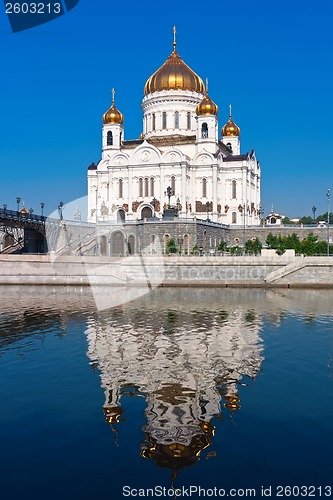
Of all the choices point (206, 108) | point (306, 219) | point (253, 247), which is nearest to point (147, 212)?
point (206, 108)

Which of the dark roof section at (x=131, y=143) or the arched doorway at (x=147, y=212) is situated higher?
the dark roof section at (x=131, y=143)

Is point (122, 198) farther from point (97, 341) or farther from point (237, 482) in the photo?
point (237, 482)

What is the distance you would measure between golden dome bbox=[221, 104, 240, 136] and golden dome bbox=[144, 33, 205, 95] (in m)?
6.68

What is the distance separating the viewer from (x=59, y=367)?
15695 mm

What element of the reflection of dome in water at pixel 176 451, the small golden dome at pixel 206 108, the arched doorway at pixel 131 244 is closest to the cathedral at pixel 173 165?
the small golden dome at pixel 206 108

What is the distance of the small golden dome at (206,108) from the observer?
62156 millimetres

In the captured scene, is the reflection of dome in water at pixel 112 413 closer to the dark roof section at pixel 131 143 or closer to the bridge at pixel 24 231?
the bridge at pixel 24 231

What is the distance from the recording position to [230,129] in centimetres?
7225

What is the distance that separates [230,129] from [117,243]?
27.7m

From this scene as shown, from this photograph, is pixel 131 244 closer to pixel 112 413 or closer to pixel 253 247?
pixel 253 247

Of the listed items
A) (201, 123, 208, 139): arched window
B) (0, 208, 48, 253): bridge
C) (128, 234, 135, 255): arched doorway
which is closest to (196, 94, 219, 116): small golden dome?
(201, 123, 208, 139): arched window

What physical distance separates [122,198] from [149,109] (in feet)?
43.5

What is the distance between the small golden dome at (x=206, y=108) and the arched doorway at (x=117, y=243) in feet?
63.0

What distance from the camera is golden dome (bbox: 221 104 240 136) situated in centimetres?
7200
